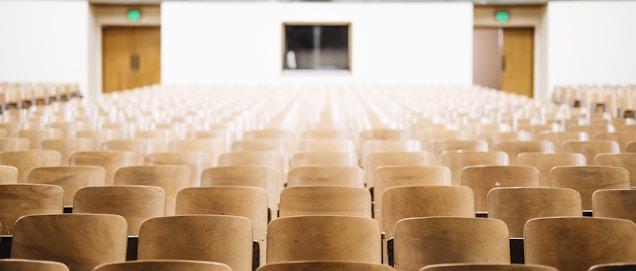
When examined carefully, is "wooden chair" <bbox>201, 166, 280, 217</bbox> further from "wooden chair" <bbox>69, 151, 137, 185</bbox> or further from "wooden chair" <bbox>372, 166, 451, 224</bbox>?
"wooden chair" <bbox>69, 151, 137, 185</bbox>

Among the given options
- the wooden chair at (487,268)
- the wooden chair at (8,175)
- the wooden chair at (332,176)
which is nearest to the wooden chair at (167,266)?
the wooden chair at (487,268)

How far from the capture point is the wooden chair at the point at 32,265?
210 cm

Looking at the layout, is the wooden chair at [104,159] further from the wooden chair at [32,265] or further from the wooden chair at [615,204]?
the wooden chair at [615,204]

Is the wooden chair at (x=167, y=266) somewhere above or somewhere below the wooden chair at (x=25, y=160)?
below

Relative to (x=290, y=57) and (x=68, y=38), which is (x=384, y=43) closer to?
(x=290, y=57)

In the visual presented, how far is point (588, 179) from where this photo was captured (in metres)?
3.97

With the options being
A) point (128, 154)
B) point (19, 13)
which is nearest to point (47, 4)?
point (19, 13)

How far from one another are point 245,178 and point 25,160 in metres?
1.60

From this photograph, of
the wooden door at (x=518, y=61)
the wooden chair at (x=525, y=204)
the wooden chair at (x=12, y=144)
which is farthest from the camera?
the wooden door at (x=518, y=61)

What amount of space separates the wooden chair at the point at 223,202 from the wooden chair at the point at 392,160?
1.45 metres

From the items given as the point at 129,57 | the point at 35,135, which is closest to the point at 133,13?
the point at 129,57

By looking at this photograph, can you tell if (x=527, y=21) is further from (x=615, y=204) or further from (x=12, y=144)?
(x=615, y=204)

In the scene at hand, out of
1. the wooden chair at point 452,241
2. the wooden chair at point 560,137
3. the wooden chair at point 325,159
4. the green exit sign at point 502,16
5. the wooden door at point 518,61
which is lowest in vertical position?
the wooden chair at point 452,241

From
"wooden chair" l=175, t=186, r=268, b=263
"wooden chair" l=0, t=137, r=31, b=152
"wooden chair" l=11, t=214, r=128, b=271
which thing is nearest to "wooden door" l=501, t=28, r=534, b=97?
"wooden chair" l=0, t=137, r=31, b=152
